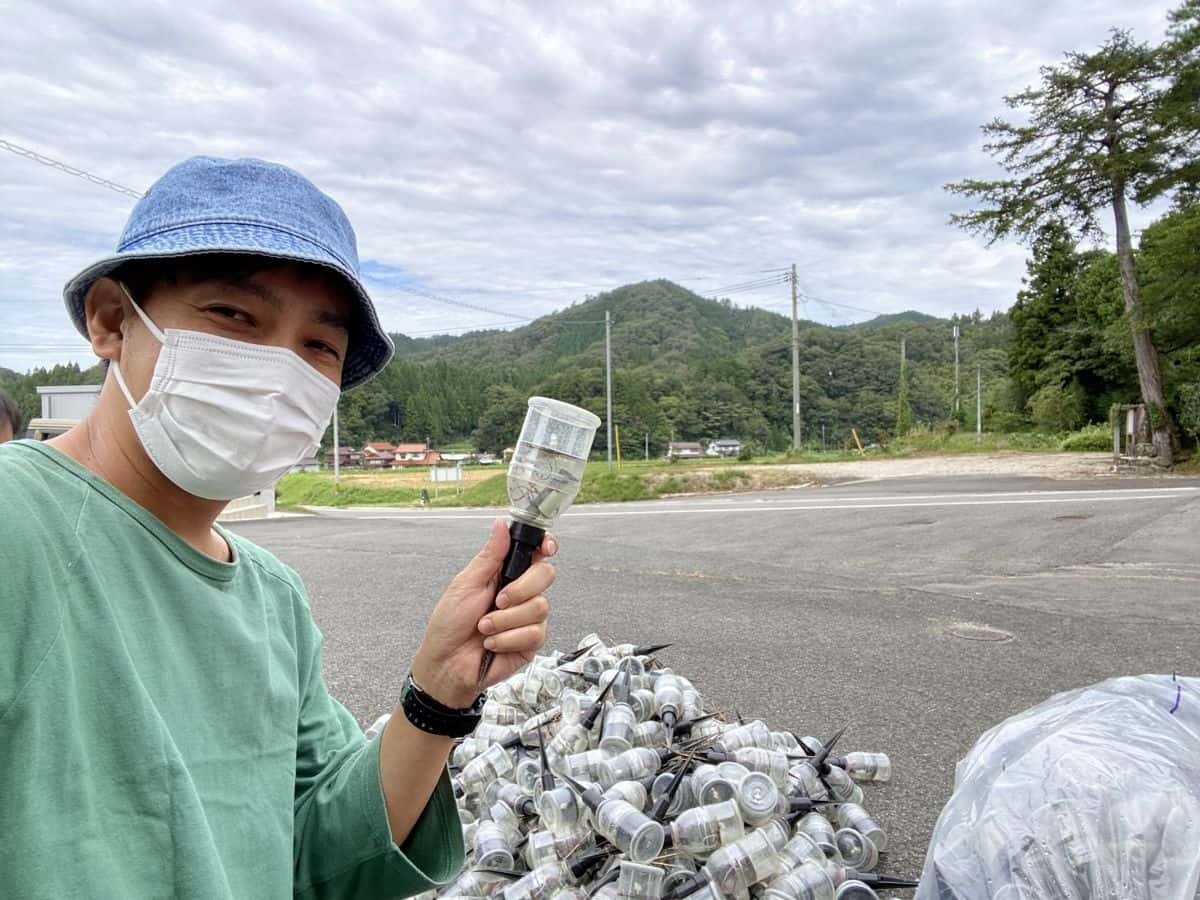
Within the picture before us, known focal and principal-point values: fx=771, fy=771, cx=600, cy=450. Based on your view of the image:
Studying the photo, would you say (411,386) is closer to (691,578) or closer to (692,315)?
(692,315)

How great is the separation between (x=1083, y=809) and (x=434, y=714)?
188 centimetres

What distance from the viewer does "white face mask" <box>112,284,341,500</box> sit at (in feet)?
4.17

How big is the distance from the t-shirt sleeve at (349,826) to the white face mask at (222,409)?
39 centimetres

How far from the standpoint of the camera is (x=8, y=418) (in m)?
4.96

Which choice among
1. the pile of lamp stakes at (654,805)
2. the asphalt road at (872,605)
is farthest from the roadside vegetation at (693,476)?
the pile of lamp stakes at (654,805)

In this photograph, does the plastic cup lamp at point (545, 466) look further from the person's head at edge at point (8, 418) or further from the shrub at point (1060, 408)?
the shrub at point (1060, 408)

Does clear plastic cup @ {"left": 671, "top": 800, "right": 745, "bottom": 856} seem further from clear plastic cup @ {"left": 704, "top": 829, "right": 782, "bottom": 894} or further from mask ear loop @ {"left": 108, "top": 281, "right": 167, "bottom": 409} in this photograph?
mask ear loop @ {"left": 108, "top": 281, "right": 167, "bottom": 409}

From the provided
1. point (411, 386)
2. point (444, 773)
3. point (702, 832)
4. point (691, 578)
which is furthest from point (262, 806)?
point (411, 386)

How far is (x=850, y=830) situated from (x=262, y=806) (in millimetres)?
2677

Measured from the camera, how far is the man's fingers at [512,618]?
133 centimetres

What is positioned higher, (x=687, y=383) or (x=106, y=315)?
(x=687, y=383)

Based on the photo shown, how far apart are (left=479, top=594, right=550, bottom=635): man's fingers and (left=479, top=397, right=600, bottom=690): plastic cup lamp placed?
8cm

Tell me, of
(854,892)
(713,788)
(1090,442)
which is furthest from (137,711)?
(1090,442)

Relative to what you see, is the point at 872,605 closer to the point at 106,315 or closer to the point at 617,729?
the point at 617,729
